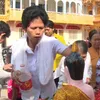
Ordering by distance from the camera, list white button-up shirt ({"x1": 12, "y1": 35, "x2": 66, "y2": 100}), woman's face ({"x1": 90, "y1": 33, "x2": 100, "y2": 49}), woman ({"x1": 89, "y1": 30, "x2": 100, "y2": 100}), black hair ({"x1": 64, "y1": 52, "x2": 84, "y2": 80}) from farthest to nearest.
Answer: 1. woman's face ({"x1": 90, "y1": 33, "x2": 100, "y2": 49})
2. woman ({"x1": 89, "y1": 30, "x2": 100, "y2": 100})
3. white button-up shirt ({"x1": 12, "y1": 35, "x2": 66, "y2": 100})
4. black hair ({"x1": 64, "y1": 52, "x2": 84, "y2": 80})

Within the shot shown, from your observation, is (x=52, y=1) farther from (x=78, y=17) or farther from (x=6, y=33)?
(x=6, y=33)

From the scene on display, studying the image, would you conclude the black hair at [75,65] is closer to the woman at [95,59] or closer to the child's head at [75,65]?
the child's head at [75,65]

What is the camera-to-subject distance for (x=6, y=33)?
4785mm

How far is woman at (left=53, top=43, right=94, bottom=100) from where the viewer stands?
9.87ft

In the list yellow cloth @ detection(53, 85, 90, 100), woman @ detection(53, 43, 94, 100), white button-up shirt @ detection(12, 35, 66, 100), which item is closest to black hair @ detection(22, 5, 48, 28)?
white button-up shirt @ detection(12, 35, 66, 100)

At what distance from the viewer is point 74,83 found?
10.1ft

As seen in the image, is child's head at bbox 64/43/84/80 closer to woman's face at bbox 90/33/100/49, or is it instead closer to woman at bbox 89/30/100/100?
woman at bbox 89/30/100/100

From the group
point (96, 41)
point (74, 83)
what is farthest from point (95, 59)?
point (74, 83)

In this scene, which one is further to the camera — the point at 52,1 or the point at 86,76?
the point at 52,1

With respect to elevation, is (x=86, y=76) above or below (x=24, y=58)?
below

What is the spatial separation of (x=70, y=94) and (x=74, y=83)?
0.35 ft

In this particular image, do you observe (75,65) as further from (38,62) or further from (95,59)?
(95,59)

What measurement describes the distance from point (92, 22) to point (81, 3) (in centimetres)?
235

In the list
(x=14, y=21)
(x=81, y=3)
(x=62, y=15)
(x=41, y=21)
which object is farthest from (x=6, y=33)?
(x=81, y=3)
